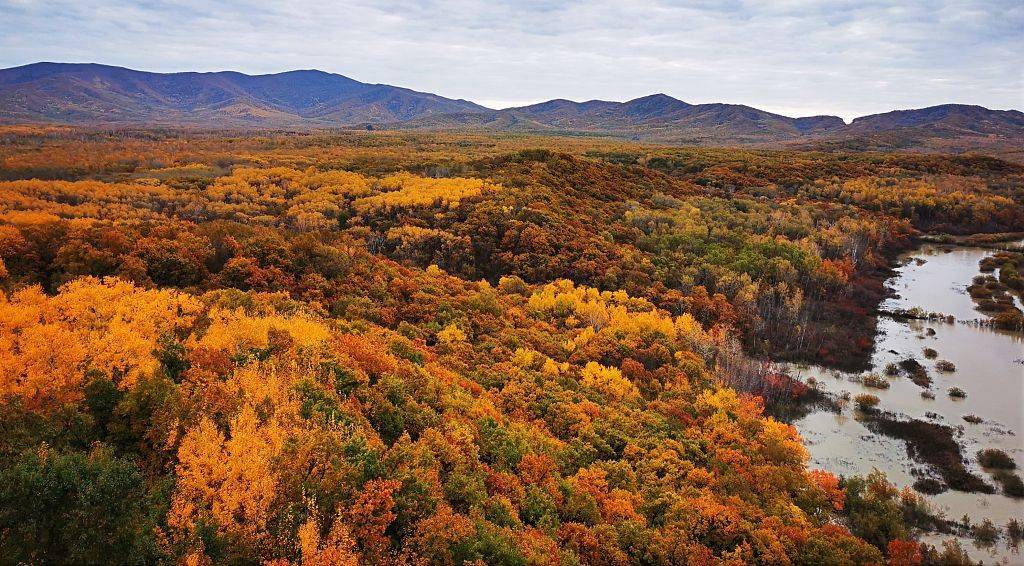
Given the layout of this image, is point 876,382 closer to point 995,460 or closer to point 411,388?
point 995,460

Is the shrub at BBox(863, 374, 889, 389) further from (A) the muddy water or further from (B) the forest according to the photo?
(B) the forest

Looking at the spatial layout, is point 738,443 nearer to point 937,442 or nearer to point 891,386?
point 937,442

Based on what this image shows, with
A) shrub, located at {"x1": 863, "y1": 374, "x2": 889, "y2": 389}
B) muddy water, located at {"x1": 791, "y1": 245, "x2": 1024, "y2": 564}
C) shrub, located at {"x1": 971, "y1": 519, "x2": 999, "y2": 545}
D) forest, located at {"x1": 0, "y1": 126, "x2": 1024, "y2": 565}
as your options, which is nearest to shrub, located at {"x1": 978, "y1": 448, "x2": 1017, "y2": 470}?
muddy water, located at {"x1": 791, "y1": 245, "x2": 1024, "y2": 564}

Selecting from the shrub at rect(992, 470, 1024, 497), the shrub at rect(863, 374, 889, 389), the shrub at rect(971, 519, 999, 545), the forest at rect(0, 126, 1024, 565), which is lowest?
the shrub at rect(971, 519, 999, 545)

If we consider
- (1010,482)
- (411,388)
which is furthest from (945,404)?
(411,388)

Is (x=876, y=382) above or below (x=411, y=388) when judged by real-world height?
below

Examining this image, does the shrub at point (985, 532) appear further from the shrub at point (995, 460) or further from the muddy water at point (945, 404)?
the shrub at point (995, 460)
